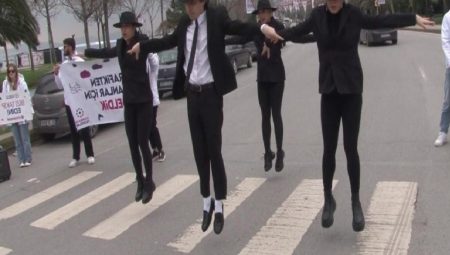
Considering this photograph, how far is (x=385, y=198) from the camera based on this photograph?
6.30 metres

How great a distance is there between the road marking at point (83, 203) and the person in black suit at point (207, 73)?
2181 mm

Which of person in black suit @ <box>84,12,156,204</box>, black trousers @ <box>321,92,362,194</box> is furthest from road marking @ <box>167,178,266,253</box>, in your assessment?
black trousers @ <box>321,92,362,194</box>

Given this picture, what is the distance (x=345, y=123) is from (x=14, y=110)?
746cm

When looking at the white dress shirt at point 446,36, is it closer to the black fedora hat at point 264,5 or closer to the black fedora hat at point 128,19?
the black fedora hat at point 264,5

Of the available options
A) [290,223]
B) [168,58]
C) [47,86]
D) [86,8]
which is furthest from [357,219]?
[86,8]

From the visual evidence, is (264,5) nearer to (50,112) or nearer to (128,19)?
(128,19)

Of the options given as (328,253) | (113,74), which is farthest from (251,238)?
(113,74)

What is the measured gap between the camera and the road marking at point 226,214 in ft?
18.1

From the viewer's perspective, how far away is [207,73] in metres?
5.27

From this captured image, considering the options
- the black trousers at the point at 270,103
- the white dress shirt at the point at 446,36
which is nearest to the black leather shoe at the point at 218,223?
the black trousers at the point at 270,103

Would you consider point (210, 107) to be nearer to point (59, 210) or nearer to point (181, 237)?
point (181, 237)

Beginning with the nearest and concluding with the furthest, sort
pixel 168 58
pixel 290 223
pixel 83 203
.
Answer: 1. pixel 290 223
2. pixel 83 203
3. pixel 168 58

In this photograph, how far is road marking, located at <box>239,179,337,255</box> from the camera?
522 centimetres

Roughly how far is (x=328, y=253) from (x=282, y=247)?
43 centimetres
